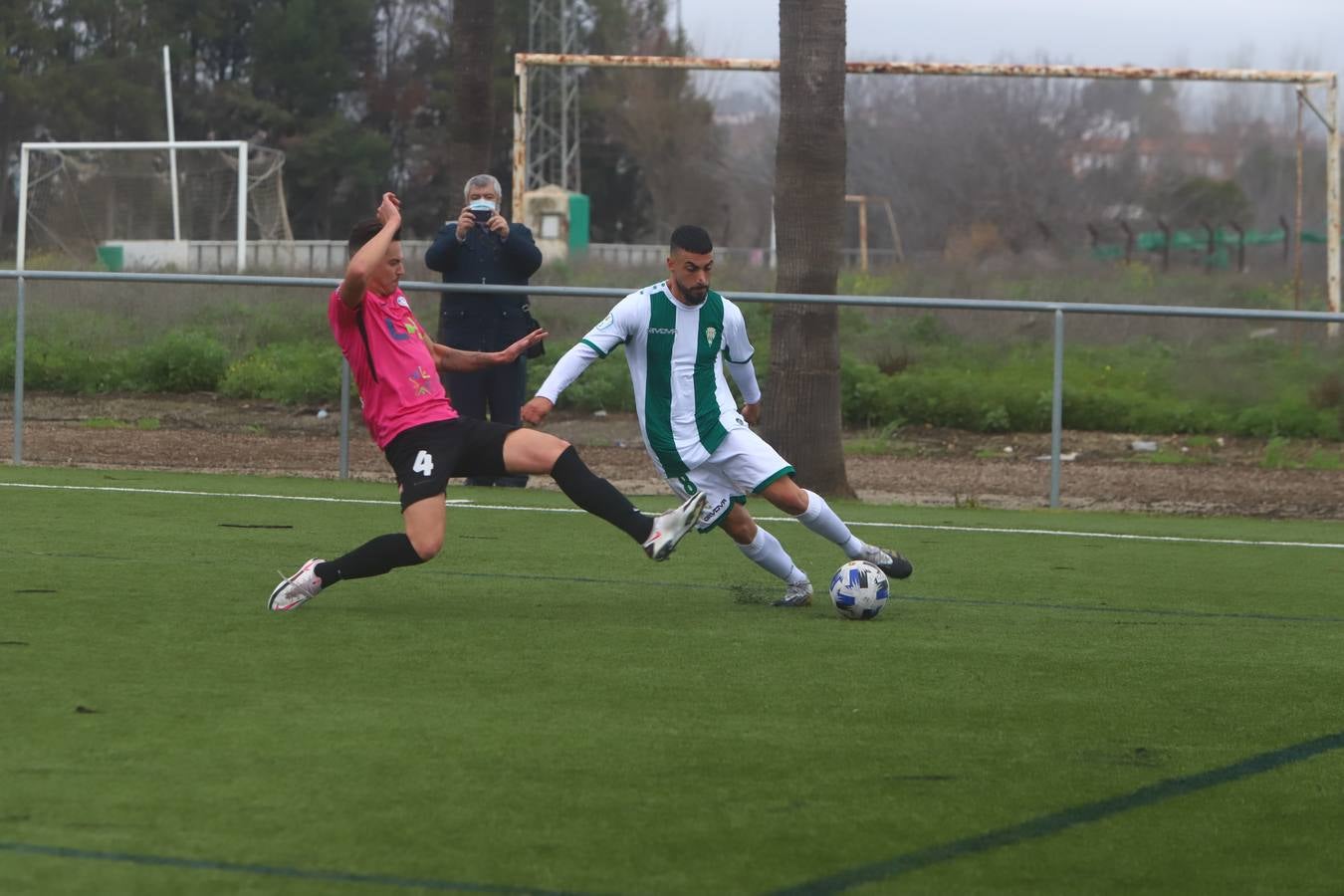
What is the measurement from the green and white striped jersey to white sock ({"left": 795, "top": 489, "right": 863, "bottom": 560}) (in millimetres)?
459

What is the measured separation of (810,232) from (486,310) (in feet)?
7.97

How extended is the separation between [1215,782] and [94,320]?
39.5 feet

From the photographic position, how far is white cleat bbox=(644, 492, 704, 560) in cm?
746

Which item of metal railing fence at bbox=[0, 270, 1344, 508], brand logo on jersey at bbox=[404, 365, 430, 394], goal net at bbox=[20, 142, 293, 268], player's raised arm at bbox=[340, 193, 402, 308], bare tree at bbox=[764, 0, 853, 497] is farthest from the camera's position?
goal net at bbox=[20, 142, 293, 268]

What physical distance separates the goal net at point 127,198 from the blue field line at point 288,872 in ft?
115

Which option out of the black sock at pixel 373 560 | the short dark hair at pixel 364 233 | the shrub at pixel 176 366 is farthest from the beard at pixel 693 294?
the shrub at pixel 176 366

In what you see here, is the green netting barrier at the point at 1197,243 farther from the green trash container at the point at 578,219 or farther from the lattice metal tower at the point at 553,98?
the lattice metal tower at the point at 553,98

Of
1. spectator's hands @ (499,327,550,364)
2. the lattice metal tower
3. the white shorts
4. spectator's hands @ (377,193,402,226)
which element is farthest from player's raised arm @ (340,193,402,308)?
the lattice metal tower

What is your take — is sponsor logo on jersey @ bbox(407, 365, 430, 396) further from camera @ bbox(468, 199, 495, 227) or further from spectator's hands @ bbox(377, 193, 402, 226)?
camera @ bbox(468, 199, 495, 227)

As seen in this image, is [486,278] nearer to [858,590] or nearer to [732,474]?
[732,474]

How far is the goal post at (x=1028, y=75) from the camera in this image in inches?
923

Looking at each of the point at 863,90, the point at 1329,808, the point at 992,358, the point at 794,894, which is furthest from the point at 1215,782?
the point at 863,90

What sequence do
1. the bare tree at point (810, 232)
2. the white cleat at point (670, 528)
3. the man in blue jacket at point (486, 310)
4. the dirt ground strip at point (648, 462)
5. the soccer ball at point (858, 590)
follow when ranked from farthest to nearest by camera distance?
the dirt ground strip at point (648, 462)
the bare tree at point (810, 232)
the man in blue jacket at point (486, 310)
the soccer ball at point (858, 590)
the white cleat at point (670, 528)

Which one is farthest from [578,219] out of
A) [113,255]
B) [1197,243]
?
[1197,243]
